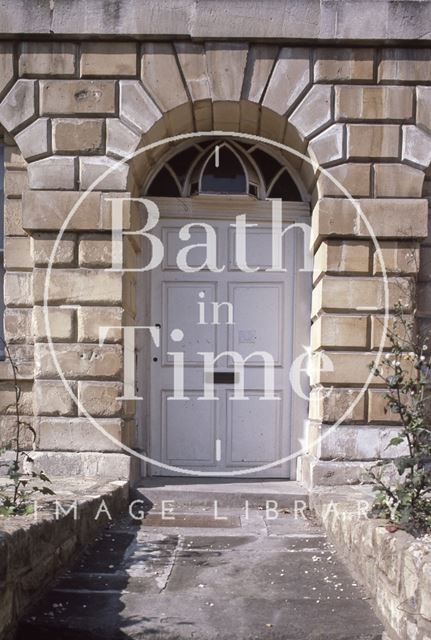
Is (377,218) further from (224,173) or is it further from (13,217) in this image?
(13,217)

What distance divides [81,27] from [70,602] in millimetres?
4782

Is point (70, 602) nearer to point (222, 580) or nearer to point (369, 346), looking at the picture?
point (222, 580)

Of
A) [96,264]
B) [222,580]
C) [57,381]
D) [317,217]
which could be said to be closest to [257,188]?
[317,217]

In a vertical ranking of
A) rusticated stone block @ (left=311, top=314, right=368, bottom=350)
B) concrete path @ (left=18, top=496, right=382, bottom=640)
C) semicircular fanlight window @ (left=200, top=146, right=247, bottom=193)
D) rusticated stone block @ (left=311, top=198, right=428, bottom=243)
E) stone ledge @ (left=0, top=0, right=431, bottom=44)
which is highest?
stone ledge @ (left=0, top=0, right=431, bottom=44)

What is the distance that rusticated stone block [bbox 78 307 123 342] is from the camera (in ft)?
19.4

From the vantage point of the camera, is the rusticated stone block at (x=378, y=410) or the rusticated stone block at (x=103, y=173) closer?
the rusticated stone block at (x=378, y=410)

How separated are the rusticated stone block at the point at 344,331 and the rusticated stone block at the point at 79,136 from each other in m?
2.62

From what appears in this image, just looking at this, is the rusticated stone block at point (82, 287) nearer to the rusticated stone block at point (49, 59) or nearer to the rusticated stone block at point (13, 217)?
the rusticated stone block at point (13, 217)

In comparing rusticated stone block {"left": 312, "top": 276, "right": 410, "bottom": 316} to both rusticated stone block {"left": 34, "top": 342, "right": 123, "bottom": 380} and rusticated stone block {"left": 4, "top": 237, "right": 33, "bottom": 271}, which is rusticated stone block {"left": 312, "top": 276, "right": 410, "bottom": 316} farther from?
rusticated stone block {"left": 4, "top": 237, "right": 33, "bottom": 271}

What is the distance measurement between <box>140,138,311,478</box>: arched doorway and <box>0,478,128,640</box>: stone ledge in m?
1.57

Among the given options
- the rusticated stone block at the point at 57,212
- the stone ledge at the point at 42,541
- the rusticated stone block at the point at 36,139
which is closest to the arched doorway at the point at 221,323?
the rusticated stone block at the point at 57,212

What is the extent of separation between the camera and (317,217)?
236 inches

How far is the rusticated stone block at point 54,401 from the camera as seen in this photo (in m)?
5.92

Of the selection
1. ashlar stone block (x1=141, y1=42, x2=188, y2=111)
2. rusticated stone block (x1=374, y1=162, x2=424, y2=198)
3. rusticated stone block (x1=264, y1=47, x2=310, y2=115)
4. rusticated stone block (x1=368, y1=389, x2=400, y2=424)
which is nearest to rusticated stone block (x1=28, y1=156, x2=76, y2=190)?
ashlar stone block (x1=141, y1=42, x2=188, y2=111)
